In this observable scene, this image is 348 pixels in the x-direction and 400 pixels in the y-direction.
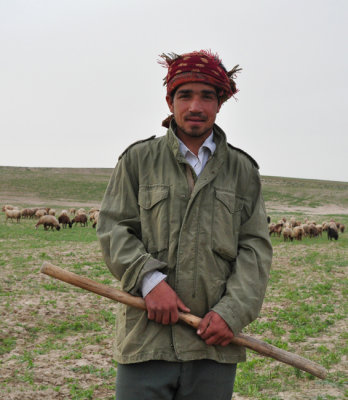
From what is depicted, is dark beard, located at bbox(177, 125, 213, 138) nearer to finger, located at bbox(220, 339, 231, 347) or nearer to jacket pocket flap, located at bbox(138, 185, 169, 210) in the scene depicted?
Result: jacket pocket flap, located at bbox(138, 185, 169, 210)

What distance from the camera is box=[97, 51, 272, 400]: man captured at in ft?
7.10

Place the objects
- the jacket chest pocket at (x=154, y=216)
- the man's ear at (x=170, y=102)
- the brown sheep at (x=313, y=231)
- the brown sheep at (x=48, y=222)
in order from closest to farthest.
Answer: the jacket chest pocket at (x=154, y=216)
the man's ear at (x=170, y=102)
the brown sheep at (x=48, y=222)
the brown sheep at (x=313, y=231)

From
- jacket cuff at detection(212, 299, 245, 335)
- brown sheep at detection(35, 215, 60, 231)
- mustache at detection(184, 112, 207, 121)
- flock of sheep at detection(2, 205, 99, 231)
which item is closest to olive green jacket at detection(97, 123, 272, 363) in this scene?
jacket cuff at detection(212, 299, 245, 335)

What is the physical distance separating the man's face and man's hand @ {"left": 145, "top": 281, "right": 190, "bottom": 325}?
2.72 ft

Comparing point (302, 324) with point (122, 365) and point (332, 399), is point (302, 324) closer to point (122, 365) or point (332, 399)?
point (332, 399)

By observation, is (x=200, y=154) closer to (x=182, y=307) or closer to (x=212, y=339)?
(x=182, y=307)

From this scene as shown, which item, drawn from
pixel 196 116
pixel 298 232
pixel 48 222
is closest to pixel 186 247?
pixel 196 116

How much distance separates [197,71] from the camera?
7.57ft

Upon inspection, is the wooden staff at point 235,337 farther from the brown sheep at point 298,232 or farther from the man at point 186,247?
the brown sheep at point 298,232

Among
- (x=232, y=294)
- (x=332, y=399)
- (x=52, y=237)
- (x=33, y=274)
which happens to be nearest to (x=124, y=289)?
(x=232, y=294)

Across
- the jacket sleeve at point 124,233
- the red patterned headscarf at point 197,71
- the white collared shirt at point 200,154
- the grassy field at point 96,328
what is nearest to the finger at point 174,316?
the jacket sleeve at point 124,233

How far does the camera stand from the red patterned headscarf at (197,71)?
231cm

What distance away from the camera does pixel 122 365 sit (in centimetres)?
224

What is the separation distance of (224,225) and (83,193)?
53008 millimetres
